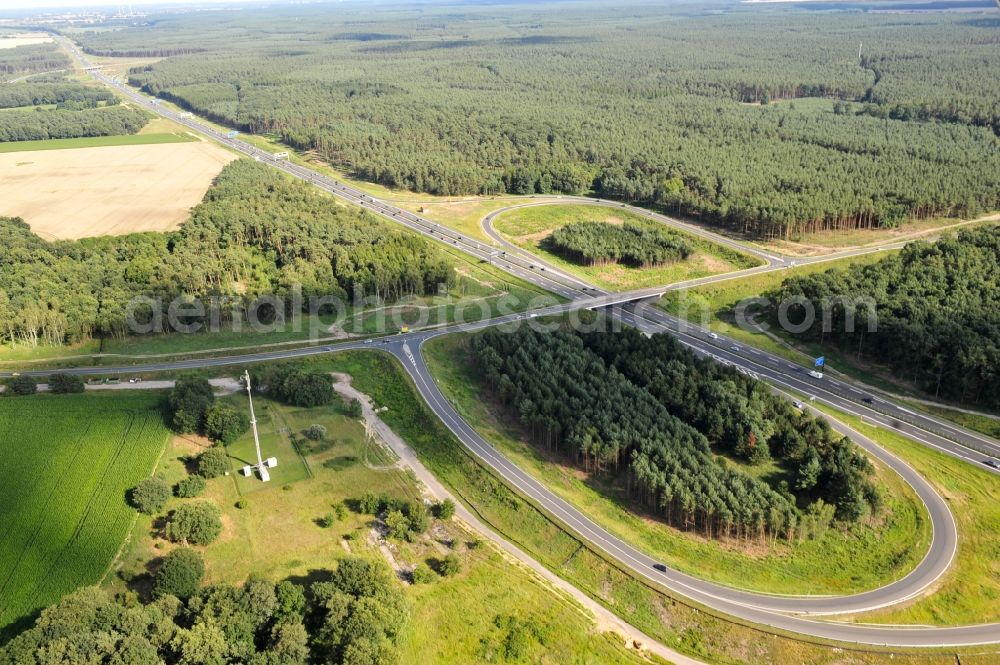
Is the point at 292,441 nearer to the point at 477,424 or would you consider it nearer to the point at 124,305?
the point at 477,424

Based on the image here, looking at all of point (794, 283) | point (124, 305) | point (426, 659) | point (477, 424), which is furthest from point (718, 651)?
point (124, 305)

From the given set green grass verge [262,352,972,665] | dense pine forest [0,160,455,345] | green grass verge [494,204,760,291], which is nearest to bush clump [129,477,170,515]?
green grass verge [262,352,972,665]

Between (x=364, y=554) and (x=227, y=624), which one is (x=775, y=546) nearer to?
(x=364, y=554)

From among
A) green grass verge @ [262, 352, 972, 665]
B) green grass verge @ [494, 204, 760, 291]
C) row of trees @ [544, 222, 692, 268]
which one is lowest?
green grass verge @ [262, 352, 972, 665]

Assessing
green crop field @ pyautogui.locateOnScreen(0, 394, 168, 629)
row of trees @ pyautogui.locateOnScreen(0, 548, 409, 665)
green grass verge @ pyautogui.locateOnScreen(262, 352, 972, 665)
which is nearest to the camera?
row of trees @ pyautogui.locateOnScreen(0, 548, 409, 665)

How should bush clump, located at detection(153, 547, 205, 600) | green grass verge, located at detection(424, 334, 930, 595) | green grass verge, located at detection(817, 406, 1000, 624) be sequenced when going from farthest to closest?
green grass verge, located at detection(424, 334, 930, 595) < green grass verge, located at detection(817, 406, 1000, 624) < bush clump, located at detection(153, 547, 205, 600)

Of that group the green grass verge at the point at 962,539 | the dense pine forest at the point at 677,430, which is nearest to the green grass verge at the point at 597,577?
the green grass verge at the point at 962,539

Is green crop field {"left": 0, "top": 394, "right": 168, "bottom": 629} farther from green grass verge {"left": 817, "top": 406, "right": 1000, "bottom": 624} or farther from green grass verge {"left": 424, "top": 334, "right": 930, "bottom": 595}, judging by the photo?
green grass verge {"left": 817, "top": 406, "right": 1000, "bottom": 624}

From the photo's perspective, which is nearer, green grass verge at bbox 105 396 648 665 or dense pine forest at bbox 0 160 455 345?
green grass verge at bbox 105 396 648 665

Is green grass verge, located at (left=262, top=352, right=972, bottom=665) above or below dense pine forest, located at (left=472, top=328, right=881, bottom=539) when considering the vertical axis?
below
